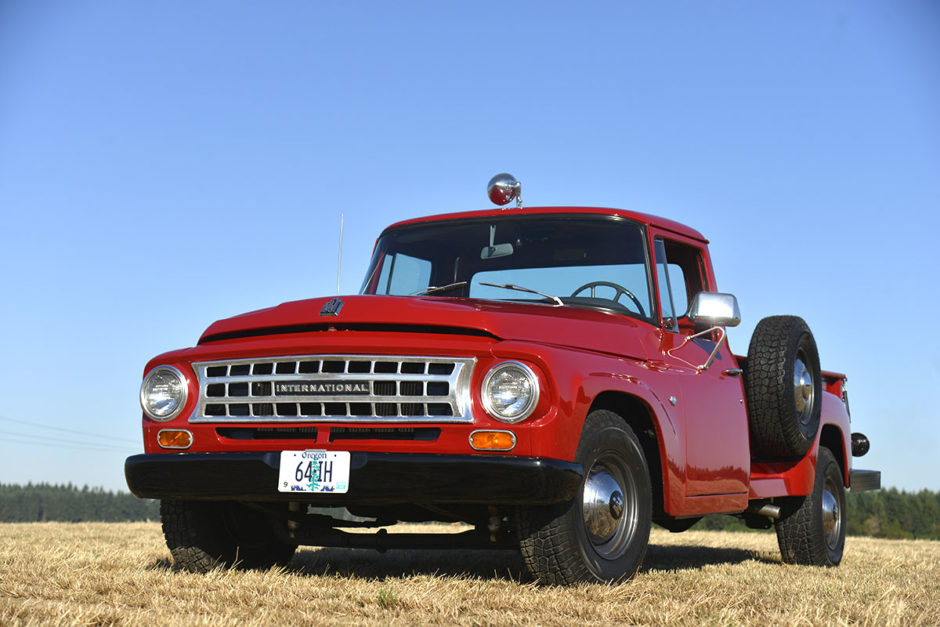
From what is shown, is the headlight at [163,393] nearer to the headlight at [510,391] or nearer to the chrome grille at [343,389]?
the chrome grille at [343,389]

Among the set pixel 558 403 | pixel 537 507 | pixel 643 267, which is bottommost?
pixel 537 507

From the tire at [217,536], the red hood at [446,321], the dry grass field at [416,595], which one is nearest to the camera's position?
the dry grass field at [416,595]

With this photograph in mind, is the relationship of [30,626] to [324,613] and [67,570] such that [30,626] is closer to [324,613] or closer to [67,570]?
[324,613]

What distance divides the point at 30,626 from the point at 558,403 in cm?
219

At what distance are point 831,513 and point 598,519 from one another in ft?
12.5

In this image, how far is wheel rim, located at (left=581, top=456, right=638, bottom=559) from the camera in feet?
15.9

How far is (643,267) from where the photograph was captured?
20.0 feet

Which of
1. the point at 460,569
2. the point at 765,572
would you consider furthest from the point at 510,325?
the point at 765,572

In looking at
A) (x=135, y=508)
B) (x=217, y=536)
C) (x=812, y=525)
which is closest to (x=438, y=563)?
(x=217, y=536)

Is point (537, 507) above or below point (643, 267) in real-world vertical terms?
below

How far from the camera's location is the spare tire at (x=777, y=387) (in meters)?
6.69

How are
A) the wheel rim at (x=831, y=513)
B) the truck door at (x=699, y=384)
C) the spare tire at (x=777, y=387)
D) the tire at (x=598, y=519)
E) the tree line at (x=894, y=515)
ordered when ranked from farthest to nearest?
the tree line at (x=894, y=515)
the wheel rim at (x=831, y=513)
the spare tire at (x=777, y=387)
the truck door at (x=699, y=384)
the tire at (x=598, y=519)

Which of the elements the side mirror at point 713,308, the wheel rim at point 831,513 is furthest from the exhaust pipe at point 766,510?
the side mirror at point 713,308

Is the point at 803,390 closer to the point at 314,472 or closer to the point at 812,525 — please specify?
the point at 812,525
